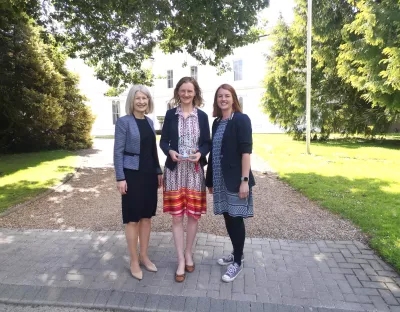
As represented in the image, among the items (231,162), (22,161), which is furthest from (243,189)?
(22,161)

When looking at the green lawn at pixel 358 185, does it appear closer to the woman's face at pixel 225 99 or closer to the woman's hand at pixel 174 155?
the woman's face at pixel 225 99

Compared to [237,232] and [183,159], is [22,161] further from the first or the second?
[237,232]

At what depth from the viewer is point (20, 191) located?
7059 millimetres

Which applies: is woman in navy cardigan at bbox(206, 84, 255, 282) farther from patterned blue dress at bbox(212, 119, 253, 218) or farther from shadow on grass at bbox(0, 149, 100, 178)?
shadow on grass at bbox(0, 149, 100, 178)

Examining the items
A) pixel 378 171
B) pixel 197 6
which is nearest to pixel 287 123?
pixel 378 171

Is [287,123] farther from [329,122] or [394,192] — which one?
[394,192]

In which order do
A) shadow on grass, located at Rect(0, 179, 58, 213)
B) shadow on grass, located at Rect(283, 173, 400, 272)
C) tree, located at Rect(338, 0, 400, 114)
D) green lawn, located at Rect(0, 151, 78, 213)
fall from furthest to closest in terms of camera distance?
tree, located at Rect(338, 0, 400, 114) < green lawn, located at Rect(0, 151, 78, 213) < shadow on grass, located at Rect(0, 179, 58, 213) < shadow on grass, located at Rect(283, 173, 400, 272)

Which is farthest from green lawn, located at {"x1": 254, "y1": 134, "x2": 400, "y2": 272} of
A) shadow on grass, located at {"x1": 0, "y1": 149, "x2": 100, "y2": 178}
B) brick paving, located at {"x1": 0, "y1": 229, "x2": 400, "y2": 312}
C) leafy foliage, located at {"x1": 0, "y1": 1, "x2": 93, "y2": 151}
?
leafy foliage, located at {"x1": 0, "y1": 1, "x2": 93, "y2": 151}

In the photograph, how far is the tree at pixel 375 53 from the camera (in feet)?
36.6

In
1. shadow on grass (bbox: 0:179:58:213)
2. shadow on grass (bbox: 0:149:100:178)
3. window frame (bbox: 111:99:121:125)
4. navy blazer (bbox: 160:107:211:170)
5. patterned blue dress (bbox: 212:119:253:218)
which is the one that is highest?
window frame (bbox: 111:99:121:125)

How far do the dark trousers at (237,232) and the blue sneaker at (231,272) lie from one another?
0.19 ft

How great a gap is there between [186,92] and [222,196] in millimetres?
1124

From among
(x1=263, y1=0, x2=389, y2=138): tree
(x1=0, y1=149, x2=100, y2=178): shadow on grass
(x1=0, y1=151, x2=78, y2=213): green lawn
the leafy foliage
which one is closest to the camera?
(x1=0, y1=151, x2=78, y2=213): green lawn

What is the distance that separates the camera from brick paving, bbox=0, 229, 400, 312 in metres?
2.72
